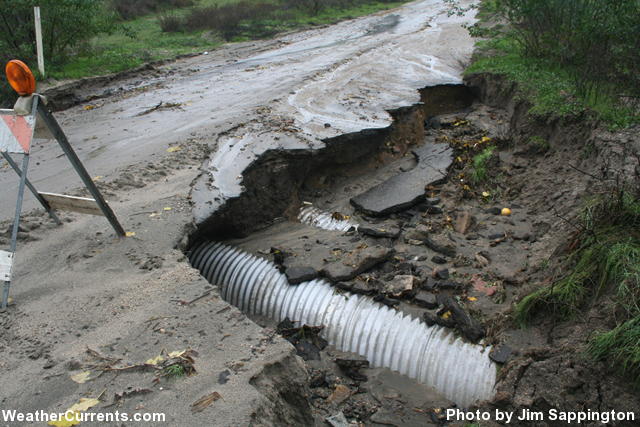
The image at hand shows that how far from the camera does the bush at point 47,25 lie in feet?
36.2

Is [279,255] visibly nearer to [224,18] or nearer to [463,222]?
[463,222]

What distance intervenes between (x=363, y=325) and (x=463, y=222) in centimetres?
202

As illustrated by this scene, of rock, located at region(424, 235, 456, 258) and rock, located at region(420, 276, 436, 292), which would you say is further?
rock, located at region(424, 235, 456, 258)

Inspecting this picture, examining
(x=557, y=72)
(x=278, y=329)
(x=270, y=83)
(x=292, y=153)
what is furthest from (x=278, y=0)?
(x=278, y=329)

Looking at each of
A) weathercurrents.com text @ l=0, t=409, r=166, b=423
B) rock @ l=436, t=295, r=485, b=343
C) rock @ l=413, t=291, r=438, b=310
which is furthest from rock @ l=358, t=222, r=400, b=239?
weathercurrents.com text @ l=0, t=409, r=166, b=423

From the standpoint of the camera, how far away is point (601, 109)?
6.02m

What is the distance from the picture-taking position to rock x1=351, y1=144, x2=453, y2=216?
587cm

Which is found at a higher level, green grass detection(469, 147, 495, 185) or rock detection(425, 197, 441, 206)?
green grass detection(469, 147, 495, 185)

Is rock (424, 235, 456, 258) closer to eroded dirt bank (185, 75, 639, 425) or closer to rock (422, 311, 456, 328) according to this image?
eroded dirt bank (185, 75, 639, 425)

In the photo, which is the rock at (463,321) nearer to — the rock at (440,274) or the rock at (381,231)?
the rock at (440,274)

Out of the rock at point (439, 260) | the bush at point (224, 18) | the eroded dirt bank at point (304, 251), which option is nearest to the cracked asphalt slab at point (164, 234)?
the eroded dirt bank at point (304, 251)

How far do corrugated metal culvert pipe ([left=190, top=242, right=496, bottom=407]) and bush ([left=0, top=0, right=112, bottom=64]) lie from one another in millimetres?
9157

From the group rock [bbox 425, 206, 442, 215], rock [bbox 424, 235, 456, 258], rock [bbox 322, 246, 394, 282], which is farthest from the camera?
rock [bbox 425, 206, 442, 215]

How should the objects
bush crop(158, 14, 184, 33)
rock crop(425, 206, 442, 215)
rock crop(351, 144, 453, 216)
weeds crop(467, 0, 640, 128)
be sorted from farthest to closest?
bush crop(158, 14, 184, 33) → weeds crop(467, 0, 640, 128) → rock crop(351, 144, 453, 216) → rock crop(425, 206, 442, 215)
